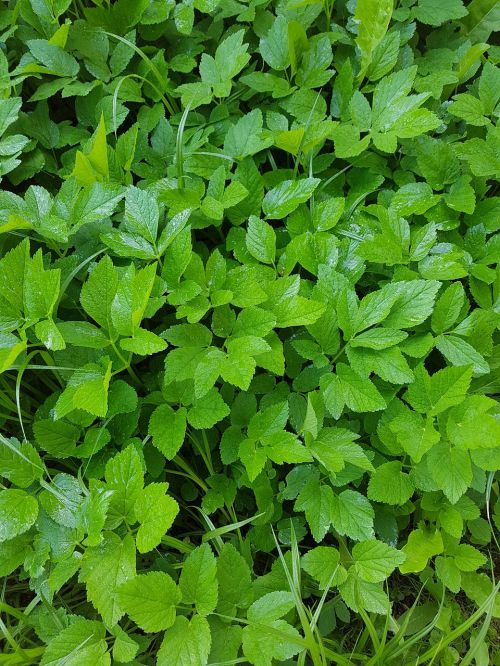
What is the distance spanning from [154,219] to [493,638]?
127cm

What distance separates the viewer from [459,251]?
1338mm

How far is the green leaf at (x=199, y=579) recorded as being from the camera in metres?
1.03

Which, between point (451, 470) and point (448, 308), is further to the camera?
point (448, 308)

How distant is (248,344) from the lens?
1.09 m

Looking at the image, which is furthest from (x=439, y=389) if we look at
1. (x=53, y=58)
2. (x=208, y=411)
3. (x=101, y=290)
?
(x=53, y=58)

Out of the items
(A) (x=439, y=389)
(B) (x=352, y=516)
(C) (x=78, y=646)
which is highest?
(A) (x=439, y=389)

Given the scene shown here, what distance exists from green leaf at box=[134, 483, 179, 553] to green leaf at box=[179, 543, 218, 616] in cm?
11

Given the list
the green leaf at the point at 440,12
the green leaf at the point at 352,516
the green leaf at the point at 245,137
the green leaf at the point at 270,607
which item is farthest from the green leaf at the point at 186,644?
the green leaf at the point at 440,12

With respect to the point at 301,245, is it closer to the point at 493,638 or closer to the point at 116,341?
the point at 116,341

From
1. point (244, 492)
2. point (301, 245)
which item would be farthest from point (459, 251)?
point (244, 492)

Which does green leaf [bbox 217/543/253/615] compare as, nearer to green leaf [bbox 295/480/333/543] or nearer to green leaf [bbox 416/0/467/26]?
green leaf [bbox 295/480/333/543]

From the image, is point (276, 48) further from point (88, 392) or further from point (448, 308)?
point (88, 392)

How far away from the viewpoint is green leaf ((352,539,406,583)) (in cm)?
111

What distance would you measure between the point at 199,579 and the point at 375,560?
36 cm
